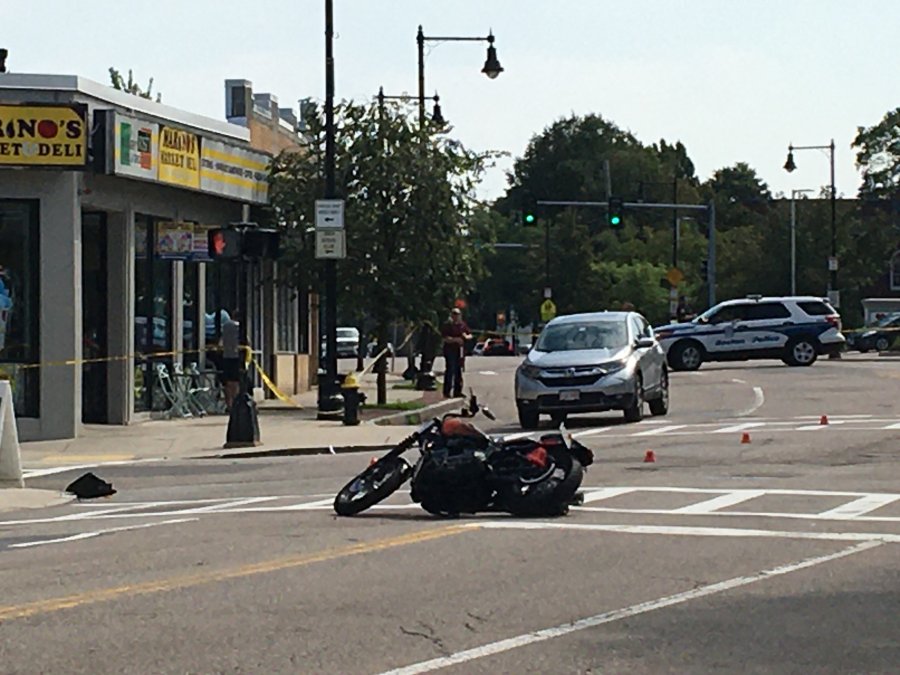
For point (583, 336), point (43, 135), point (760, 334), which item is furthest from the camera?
point (760, 334)

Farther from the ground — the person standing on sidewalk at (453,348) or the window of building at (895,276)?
the window of building at (895,276)

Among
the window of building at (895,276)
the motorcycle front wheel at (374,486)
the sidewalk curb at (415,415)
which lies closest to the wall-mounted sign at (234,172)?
the sidewalk curb at (415,415)

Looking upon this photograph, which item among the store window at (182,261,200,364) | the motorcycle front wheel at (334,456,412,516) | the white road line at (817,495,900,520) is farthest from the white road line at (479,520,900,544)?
the store window at (182,261,200,364)

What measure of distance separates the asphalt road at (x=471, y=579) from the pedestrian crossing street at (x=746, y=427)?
16.3ft

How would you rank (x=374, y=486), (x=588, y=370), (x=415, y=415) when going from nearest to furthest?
(x=374, y=486), (x=588, y=370), (x=415, y=415)

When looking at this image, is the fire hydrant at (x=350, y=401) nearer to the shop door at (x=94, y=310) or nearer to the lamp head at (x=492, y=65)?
the shop door at (x=94, y=310)

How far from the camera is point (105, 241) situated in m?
29.0

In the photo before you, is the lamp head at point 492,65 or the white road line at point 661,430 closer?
the white road line at point 661,430

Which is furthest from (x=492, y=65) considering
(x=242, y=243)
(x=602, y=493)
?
(x=602, y=493)

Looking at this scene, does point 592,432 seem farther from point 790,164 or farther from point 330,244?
point 790,164

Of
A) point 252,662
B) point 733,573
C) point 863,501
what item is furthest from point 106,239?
point 252,662

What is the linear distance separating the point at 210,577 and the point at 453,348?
77.6 ft

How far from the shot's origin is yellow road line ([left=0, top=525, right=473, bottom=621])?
10.1m

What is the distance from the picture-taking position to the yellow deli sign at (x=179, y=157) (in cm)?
2881
